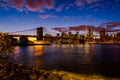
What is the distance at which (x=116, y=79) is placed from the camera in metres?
19.2

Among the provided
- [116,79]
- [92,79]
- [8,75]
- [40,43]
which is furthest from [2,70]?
[40,43]

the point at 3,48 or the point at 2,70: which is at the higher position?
the point at 3,48

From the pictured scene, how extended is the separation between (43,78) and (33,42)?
174 metres

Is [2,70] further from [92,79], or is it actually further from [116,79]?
[116,79]

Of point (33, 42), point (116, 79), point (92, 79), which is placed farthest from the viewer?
point (33, 42)

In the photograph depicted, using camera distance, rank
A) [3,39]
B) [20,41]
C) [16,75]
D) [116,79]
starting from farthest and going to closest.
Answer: [20,41] < [116,79] < [16,75] < [3,39]

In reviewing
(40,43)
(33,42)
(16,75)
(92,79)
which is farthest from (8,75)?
(33,42)

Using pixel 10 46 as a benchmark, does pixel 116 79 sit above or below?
below

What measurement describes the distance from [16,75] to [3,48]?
2572mm

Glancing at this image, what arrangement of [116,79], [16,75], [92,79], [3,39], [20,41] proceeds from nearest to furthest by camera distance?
[3,39], [16,75], [92,79], [116,79], [20,41]

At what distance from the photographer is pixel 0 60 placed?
14.7 m

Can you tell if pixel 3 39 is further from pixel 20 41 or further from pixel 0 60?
pixel 20 41

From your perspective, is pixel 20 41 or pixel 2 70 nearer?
pixel 2 70

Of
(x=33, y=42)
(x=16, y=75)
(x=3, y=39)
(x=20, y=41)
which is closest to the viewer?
(x=3, y=39)
